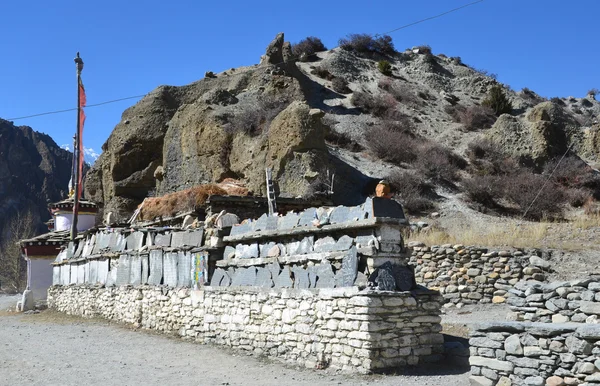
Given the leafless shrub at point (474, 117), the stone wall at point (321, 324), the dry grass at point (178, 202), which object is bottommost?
the stone wall at point (321, 324)

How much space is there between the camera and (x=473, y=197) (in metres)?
23.8

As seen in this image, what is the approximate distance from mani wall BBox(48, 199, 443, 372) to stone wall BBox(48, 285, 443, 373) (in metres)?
0.02

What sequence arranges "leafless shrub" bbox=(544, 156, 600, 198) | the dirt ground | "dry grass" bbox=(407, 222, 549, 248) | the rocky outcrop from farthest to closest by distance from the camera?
the rocky outcrop → "leafless shrub" bbox=(544, 156, 600, 198) → "dry grass" bbox=(407, 222, 549, 248) → the dirt ground

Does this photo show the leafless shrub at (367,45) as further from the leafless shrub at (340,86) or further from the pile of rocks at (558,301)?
the pile of rocks at (558,301)

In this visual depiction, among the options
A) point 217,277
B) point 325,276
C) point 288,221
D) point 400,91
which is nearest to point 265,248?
point 288,221

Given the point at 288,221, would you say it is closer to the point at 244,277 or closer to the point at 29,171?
the point at 244,277

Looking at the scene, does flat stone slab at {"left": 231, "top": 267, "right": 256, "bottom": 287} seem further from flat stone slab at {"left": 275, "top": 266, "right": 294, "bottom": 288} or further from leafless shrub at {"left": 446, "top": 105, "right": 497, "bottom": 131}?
leafless shrub at {"left": 446, "top": 105, "right": 497, "bottom": 131}

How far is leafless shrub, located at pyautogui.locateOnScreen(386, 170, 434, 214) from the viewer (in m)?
22.1

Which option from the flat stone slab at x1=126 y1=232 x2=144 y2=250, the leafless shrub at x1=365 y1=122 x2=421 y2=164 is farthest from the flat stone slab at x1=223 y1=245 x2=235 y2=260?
the leafless shrub at x1=365 y1=122 x2=421 y2=164

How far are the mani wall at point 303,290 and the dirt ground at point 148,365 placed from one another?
1.14 feet

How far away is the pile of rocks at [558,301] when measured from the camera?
344 inches

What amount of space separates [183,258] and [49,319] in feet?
27.0

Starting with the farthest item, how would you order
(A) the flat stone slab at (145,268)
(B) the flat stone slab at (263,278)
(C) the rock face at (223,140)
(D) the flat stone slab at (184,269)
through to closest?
(C) the rock face at (223,140), (A) the flat stone slab at (145,268), (D) the flat stone slab at (184,269), (B) the flat stone slab at (263,278)

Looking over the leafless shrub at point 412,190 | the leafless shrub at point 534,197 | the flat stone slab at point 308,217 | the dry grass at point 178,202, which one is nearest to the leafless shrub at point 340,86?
the leafless shrub at point 412,190
